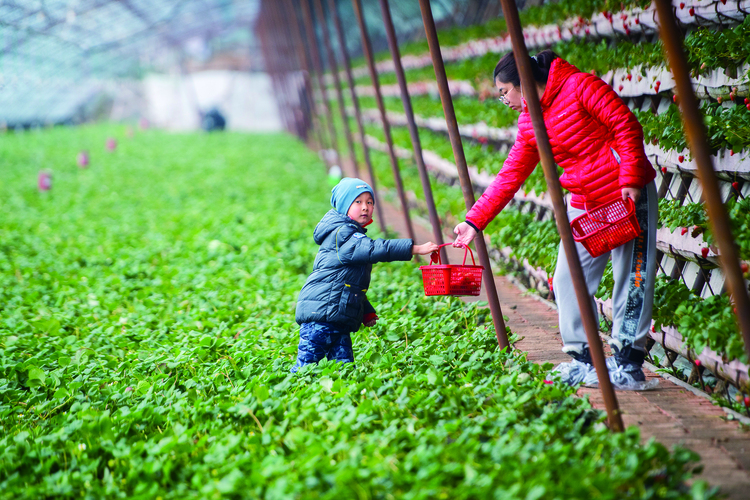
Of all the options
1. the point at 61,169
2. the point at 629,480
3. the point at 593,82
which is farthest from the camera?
the point at 61,169

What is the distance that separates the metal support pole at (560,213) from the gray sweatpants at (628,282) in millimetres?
523

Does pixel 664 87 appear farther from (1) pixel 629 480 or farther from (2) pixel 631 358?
(1) pixel 629 480

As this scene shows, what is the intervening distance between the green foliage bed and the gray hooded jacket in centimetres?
31

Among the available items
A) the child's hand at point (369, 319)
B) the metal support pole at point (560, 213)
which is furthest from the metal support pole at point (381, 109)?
the metal support pole at point (560, 213)

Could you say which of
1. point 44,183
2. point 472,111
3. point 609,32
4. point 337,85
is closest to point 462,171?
point 609,32

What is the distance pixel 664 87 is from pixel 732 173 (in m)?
0.75

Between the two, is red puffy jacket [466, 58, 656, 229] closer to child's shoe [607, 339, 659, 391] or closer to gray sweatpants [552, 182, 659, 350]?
gray sweatpants [552, 182, 659, 350]

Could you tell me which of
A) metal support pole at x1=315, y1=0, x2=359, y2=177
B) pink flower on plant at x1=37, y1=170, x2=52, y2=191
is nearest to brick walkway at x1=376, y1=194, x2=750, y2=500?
metal support pole at x1=315, y1=0, x2=359, y2=177

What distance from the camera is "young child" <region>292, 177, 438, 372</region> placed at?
365 cm

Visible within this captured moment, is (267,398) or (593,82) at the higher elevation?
(593,82)

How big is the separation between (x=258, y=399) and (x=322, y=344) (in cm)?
61

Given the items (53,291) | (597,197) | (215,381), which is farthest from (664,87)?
→ (53,291)

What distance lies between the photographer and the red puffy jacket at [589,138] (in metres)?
3.07

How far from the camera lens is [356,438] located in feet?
9.38
